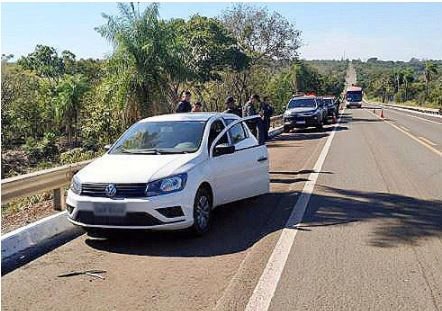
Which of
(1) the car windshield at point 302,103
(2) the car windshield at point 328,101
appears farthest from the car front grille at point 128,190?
(2) the car windshield at point 328,101

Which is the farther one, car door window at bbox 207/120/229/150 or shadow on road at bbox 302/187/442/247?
car door window at bbox 207/120/229/150

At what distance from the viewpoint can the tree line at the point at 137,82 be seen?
16.5m

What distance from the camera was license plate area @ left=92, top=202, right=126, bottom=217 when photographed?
20.7 feet

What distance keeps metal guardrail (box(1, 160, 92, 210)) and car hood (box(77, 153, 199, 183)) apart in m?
0.87

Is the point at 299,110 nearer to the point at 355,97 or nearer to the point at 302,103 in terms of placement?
the point at 302,103

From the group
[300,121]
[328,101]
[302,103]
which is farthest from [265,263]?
[328,101]

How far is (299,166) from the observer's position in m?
13.9

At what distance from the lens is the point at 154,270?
18.3 ft

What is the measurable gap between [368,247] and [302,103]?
2384 cm

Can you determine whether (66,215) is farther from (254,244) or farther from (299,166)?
(299,166)

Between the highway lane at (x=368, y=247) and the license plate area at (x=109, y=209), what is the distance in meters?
1.94

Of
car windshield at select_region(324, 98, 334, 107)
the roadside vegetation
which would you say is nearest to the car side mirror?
car windshield at select_region(324, 98, 334, 107)

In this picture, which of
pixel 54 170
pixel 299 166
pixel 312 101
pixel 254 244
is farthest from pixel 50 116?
pixel 254 244

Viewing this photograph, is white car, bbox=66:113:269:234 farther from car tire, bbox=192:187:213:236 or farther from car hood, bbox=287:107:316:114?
car hood, bbox=287:107:316:114
